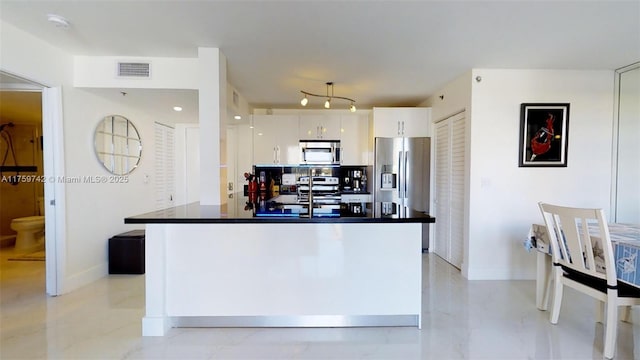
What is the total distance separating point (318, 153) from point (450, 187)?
6.61 feet

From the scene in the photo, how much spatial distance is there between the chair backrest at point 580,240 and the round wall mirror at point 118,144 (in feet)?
14.1

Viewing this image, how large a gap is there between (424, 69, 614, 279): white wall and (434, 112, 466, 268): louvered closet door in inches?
10.2

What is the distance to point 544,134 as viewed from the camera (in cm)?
330

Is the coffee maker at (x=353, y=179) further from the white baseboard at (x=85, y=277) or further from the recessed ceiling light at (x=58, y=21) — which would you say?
the recessed ceiling light at (x=58, y=21)

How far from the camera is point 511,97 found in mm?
3312

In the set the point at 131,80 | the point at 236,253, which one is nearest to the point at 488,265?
the point at 236,253

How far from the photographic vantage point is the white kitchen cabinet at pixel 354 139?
16.1 feet

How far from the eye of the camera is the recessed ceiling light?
220 centimetres

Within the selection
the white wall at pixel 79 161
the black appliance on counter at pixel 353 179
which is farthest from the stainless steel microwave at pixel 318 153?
the white wall at pixel 79 161

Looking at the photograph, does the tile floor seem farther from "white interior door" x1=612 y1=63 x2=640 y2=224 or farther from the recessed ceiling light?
the recessed ceiling light

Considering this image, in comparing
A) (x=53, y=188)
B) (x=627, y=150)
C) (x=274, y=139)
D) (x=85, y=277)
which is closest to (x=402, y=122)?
(x=274, y=139)

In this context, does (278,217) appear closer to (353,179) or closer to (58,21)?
(58,21)

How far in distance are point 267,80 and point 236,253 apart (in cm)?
226

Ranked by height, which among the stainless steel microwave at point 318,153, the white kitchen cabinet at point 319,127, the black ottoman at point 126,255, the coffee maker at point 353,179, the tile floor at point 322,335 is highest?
the white kitchen cabinet at point 319,127
